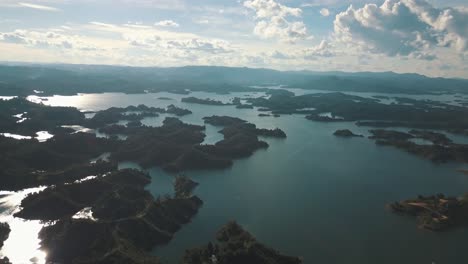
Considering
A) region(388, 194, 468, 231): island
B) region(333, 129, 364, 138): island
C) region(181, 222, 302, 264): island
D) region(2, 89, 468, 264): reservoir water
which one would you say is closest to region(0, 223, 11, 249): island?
region(2, 89, 468, 264): reservoir water

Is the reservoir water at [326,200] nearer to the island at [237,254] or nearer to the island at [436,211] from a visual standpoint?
the island at [436,211]

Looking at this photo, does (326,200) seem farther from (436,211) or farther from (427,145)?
(427,145)

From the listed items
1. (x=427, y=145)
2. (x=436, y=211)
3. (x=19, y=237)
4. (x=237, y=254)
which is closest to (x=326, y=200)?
(x=436, y=211)

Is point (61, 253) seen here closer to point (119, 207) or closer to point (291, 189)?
point (119, 207)

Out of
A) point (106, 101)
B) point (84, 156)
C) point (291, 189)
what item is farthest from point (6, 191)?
point (106, 101)

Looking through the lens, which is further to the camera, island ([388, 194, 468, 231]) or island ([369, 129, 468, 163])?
island ([369, 129, 468, 163])

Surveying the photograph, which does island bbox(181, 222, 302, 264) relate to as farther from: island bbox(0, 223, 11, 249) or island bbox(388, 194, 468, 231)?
island bbox(0, 223, 11, 249)
